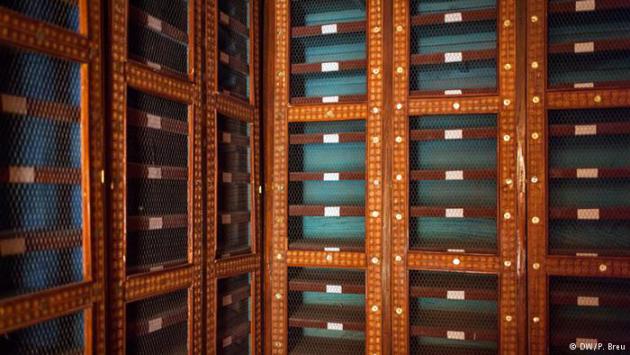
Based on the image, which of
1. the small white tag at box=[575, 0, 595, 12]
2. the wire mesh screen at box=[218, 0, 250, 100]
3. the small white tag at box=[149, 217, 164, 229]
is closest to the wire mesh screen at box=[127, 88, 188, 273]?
the small white tag at box=[149, 217, 164, 229]

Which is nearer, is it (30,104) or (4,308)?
(4,308)

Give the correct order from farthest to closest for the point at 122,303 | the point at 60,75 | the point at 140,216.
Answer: the point at 140,216
the point at 122,303
the point at 60,75

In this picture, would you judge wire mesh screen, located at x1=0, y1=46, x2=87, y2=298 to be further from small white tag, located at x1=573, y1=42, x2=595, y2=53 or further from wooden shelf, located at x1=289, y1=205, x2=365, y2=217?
small white tag, located at x1=573, y1=42, x2=595, y2=53

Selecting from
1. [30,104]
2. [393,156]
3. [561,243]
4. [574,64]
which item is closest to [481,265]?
[561,243]

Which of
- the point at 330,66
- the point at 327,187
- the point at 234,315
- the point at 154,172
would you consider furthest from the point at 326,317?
the point at 330,66

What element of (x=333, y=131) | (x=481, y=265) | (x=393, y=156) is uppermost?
(x=333, y=131)

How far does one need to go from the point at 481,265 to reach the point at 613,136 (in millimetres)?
1343

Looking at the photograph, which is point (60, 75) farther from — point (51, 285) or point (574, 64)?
point (574, 64)

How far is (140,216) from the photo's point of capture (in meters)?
2.39

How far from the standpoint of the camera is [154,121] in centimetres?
247

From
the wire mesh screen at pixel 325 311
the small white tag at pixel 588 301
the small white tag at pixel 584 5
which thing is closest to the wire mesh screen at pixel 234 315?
the wire mesh screen at pixel 325 311

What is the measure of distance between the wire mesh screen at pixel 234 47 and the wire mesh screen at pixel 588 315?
8.36 feet

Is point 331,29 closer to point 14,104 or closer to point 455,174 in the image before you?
point 455,174

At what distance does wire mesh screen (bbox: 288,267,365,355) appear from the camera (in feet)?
11.1
